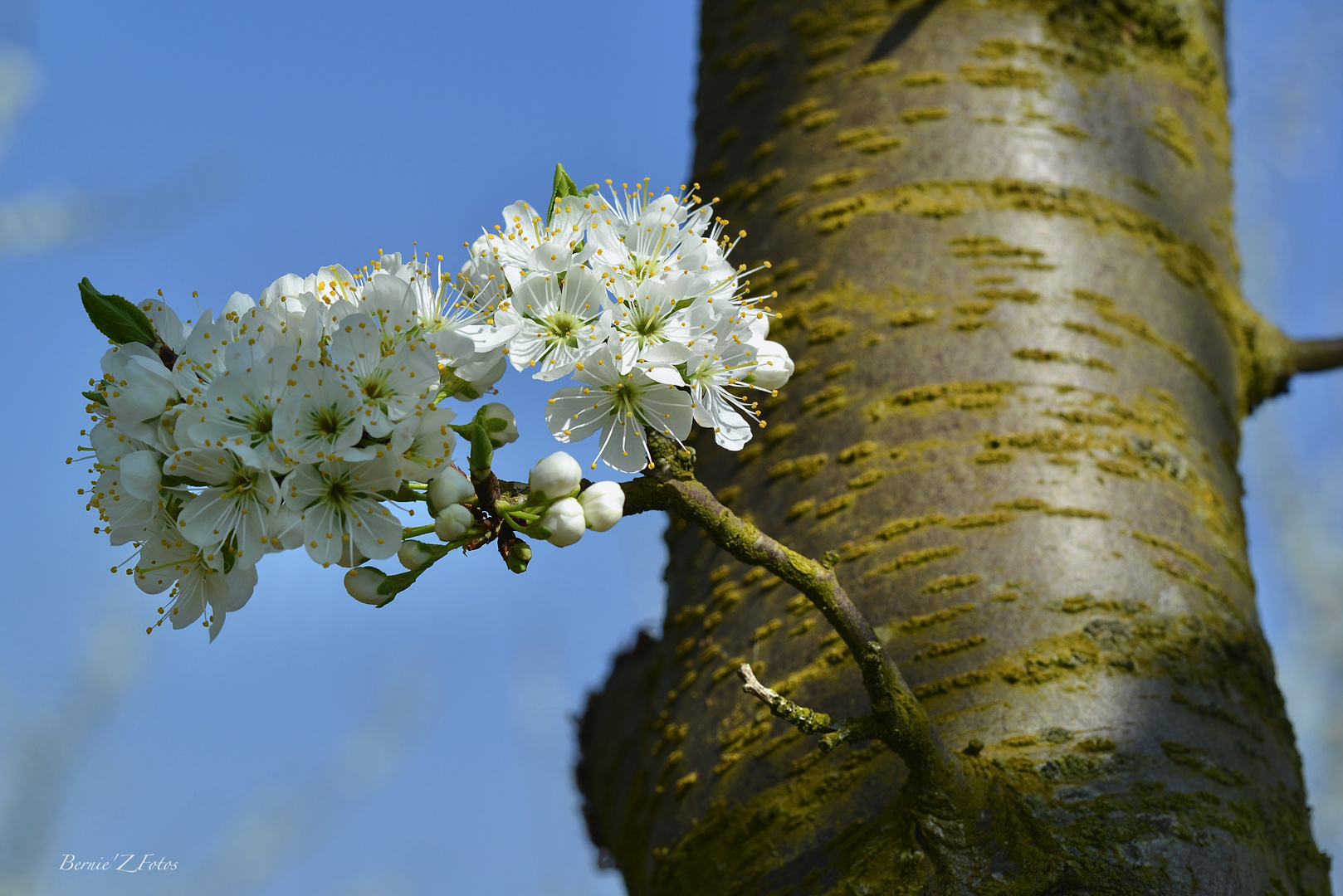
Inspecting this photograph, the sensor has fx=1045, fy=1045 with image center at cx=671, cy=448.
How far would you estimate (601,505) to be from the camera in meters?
1.18

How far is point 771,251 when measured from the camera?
2385 millimetres

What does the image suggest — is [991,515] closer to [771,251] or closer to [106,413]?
[771,251]

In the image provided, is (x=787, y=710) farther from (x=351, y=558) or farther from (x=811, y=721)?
(x=351, y=558)

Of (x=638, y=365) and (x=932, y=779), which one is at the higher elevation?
(x=638, y=365)

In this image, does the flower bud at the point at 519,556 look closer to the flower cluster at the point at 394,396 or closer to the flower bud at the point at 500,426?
the flower cluster at the point at 394,396

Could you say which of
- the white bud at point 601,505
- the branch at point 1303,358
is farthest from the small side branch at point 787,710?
the branch at point 1303,358

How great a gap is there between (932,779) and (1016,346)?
95cm

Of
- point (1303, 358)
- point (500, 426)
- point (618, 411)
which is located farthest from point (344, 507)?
point (1303, 358)

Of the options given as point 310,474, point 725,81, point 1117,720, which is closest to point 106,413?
point 310,474

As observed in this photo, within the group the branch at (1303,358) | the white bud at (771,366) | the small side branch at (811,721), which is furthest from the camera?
the branch at (1303,358)

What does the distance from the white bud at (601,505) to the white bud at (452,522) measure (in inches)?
5.2

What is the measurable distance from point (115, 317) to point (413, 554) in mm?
466

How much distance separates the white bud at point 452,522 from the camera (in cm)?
114

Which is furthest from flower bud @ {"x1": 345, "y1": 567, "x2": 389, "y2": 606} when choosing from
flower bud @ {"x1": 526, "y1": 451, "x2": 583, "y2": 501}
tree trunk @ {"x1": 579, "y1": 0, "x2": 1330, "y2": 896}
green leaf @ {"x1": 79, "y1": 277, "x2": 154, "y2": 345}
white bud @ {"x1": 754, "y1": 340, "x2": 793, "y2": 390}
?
tree trunk @ {"x1": 579, "y1": 0, "x2": 1330, "y2": 896}
